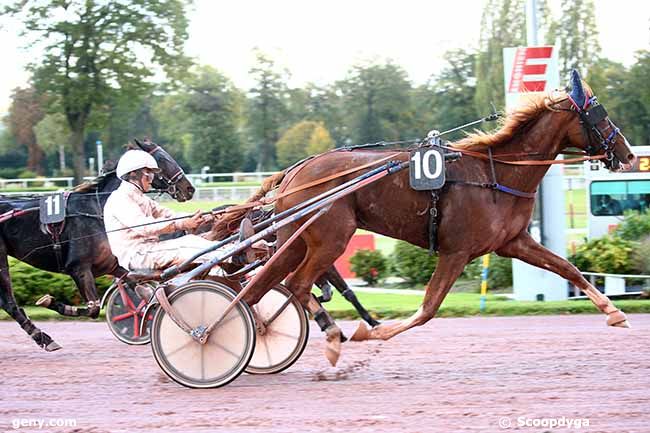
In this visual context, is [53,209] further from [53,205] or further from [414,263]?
[414,263]

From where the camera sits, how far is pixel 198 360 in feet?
18.2

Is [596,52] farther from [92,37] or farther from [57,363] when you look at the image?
[57,363]

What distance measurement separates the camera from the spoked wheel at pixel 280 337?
6.05m

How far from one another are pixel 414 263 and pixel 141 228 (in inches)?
292

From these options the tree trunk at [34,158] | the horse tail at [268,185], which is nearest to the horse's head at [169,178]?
the horse tail at [268,185]

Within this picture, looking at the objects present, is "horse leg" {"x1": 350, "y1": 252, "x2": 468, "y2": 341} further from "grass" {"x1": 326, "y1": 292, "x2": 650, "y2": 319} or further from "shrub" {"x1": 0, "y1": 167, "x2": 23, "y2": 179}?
"shrub" {"x1": 0, "y1": 167, "x2": 23, "y2": 179}

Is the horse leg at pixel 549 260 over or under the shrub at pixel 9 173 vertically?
under

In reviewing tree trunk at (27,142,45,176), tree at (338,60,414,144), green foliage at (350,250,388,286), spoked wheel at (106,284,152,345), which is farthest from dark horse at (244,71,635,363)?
tree trunk at (27,142,45,176)

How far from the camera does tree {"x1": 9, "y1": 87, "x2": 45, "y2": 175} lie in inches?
1353

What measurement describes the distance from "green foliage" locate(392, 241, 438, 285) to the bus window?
5972 millimetres

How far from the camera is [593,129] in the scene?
581 cm

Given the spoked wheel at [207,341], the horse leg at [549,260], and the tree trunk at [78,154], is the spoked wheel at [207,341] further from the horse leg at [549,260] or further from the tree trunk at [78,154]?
the tree trunk at [78,154]

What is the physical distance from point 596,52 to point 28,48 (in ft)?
73.6

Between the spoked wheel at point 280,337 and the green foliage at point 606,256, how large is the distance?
6816 mm
